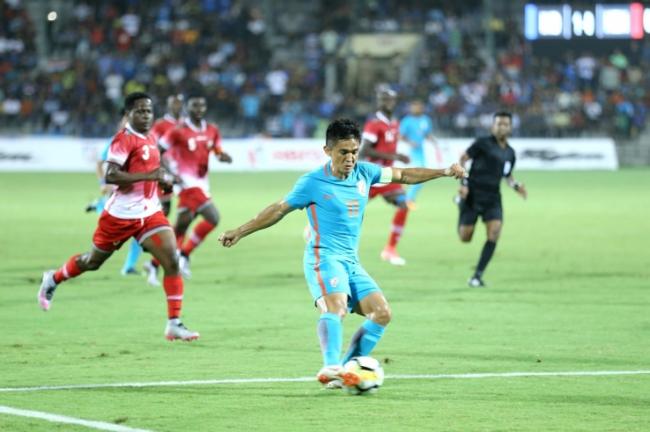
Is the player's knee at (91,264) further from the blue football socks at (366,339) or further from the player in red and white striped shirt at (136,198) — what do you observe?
the blue football socks at (366,339)

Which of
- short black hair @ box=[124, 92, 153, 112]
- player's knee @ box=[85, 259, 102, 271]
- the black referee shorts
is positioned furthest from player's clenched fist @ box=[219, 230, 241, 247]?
the black referee shorts

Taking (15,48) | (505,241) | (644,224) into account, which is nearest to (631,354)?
(505,241)

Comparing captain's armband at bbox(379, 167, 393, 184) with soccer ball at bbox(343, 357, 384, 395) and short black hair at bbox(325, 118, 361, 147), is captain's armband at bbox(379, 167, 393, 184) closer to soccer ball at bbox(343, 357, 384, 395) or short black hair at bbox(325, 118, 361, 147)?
short black hair at bbox(325, 118, 361, 147)

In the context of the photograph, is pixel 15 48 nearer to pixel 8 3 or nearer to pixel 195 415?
pixel 8 3

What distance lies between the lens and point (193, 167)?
661 inches

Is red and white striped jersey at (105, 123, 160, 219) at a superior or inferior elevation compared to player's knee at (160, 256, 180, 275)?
superior

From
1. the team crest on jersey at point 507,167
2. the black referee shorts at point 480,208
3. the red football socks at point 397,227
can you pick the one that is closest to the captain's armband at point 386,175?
the black referee shorts at point 480,208

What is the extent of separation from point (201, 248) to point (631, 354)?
37.0 feet

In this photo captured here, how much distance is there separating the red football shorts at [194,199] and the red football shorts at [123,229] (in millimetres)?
4407

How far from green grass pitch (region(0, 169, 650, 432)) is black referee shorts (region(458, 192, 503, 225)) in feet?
2.65

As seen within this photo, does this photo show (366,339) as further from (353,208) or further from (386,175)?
(386,175)

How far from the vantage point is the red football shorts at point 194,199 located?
1661 cm

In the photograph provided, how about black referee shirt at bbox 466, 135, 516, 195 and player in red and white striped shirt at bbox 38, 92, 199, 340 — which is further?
black referee shirt at bbox 466, 135, 516, 195

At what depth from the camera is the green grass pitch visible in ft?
26.8
